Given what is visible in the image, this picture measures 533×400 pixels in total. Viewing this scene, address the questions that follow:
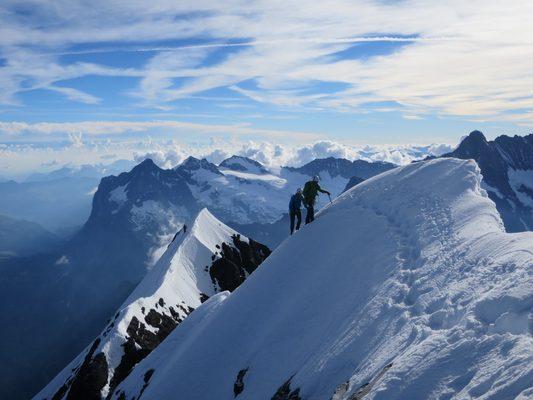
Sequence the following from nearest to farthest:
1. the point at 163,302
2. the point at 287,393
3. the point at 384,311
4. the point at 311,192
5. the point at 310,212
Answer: the point at 384,311 → the point at 287,393 → the point at 311,192 → the point at 310,212 → the point at 163,302

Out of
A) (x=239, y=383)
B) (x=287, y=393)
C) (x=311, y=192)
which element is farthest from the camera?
(x=311, y=192)

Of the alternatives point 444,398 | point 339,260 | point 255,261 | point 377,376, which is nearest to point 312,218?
point 339,260

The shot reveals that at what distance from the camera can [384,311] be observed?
1891 centimetres

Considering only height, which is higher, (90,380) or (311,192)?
(311,192)

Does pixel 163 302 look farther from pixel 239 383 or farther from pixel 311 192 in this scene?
pixel 239 383

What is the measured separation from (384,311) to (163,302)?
225 feet

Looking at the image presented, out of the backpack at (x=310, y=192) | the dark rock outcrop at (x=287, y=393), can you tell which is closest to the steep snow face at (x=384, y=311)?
the dark rock outcrop at (x=287, y=393)

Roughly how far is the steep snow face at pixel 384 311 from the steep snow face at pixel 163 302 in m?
22.8

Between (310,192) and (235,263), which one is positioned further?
(235,263)

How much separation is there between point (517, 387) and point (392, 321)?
24.6 feet

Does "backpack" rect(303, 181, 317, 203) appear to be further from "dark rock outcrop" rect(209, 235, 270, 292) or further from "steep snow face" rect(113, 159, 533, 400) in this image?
"dark rock outcrop" rect(209, 235, 270, 292)

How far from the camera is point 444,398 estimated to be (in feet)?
38.5

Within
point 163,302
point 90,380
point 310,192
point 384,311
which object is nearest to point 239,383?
point 384,311

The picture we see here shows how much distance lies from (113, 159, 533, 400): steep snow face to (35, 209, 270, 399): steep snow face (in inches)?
897
